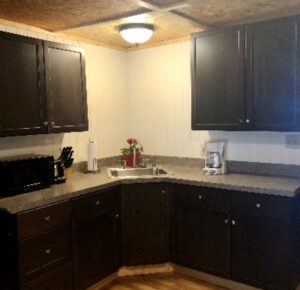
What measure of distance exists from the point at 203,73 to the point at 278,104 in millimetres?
723

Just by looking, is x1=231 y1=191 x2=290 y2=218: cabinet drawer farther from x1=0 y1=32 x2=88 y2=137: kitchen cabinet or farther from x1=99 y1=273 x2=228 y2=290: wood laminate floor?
x1=0 y1=32 x2=88 y2=137: kitchen cabinet

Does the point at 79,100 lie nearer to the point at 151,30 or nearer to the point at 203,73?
the point at 151,30

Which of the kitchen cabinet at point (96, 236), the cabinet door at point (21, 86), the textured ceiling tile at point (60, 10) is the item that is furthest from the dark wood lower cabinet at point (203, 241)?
the textured ceiling tile at point (60, 10)

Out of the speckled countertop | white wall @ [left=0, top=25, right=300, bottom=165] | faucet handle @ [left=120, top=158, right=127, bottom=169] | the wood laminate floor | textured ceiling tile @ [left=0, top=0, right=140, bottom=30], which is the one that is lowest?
the wood laminate floor

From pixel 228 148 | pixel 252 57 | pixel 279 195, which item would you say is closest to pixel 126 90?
pixel 228 148

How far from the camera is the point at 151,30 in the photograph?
9.80 feet

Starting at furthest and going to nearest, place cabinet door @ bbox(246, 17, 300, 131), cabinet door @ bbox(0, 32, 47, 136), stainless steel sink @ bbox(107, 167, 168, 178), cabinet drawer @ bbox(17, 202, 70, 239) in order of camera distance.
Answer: stainless steel sink @ bbox(107, 167, 168, 178), cabinet door @ bbox(246, 17, 300, 131), cabinet door @ bbox(0, 32, 47, 136), cabinet drawer @ bbox(17, 202, 70, 239)

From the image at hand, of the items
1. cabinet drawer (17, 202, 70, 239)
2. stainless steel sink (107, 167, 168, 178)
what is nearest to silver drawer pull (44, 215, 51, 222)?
cabinet drawer (17, 202, 70, 239)

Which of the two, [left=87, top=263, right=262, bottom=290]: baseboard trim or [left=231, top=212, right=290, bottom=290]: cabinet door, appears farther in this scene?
[left=87, top=263, right=262, bottom=290]: baseboard trim

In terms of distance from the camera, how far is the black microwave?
2403 millimetres

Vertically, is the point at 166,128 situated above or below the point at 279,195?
above

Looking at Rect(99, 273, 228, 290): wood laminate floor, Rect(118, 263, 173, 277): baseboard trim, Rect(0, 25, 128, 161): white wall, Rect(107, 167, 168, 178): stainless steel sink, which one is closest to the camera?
Rect(99, 273, 228, 290): wood laminate floor

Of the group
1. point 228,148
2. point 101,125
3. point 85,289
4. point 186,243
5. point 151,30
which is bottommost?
point 85,289

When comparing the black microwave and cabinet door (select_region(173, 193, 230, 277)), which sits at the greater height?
the black microwave
